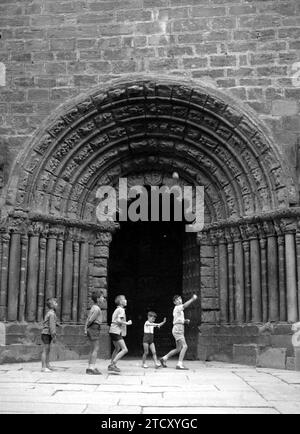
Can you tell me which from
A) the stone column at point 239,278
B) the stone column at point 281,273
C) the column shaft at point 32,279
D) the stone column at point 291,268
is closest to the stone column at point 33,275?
the column shaft at point 32,279

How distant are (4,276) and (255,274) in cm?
458

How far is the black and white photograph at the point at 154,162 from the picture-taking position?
412 inches

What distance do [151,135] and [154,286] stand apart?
490 centimetres

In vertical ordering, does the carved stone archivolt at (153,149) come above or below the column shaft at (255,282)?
above

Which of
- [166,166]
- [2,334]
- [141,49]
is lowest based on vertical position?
[2,334]

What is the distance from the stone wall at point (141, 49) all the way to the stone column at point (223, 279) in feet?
8.13

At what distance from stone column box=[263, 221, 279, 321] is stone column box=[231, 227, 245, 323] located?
23.6 inches

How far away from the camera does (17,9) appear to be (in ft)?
38.4

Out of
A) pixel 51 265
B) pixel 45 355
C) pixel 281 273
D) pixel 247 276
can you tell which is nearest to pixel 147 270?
pixel 51 265

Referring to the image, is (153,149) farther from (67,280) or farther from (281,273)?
(281,273)

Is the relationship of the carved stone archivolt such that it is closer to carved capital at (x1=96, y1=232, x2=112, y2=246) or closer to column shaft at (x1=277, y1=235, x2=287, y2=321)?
carved capital at (x1=96, y1=232, x2=112, y2=246)

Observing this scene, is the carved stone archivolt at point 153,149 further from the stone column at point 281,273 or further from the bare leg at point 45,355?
the bare leg at point 45,355

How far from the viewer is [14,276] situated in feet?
34.6

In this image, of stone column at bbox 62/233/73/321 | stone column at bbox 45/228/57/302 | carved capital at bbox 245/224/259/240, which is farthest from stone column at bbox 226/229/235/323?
stone column at bbox 45/228/57/302
